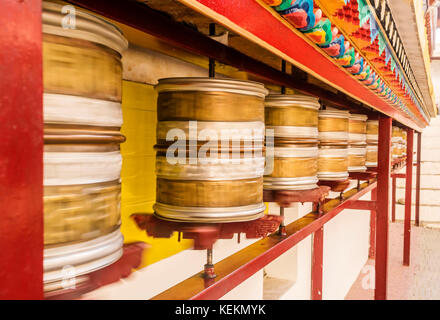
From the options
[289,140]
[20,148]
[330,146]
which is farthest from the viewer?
[330,146]

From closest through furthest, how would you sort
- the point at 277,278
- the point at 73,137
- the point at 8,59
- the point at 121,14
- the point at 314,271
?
the point at 8,59 < the point at 73,137 < the point at 121,14 < the point at 277,278 < the point at 314,271

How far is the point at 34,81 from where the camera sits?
41 cm

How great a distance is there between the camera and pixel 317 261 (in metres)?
3.38

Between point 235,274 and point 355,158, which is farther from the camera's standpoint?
point 355,158

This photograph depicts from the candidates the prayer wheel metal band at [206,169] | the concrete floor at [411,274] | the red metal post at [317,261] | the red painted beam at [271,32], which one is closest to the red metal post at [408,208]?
the concrete floor at [411,274]

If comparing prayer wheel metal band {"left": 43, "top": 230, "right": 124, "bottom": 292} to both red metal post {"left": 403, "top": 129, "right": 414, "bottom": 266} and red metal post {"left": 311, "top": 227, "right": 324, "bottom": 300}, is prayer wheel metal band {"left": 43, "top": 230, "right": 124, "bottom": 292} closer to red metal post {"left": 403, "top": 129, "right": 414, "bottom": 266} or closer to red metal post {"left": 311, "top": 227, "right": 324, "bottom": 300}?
red metal post {"left": 311, "top": 227, "right": 324, "bottom": 300}

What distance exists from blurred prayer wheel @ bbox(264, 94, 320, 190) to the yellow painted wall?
39cm

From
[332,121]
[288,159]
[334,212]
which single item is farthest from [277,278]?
[288,159]

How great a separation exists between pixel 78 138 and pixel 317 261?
312 cm

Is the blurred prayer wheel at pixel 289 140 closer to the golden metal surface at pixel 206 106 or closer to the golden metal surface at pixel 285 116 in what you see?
the golden metal surface at pixel 285 116

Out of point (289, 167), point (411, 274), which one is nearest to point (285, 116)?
point (289, 167)

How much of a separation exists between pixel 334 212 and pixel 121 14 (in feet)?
4.82

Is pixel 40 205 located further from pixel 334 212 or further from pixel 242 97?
pixel 334 212

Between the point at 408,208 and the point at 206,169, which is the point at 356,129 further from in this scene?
the point at 408,208
